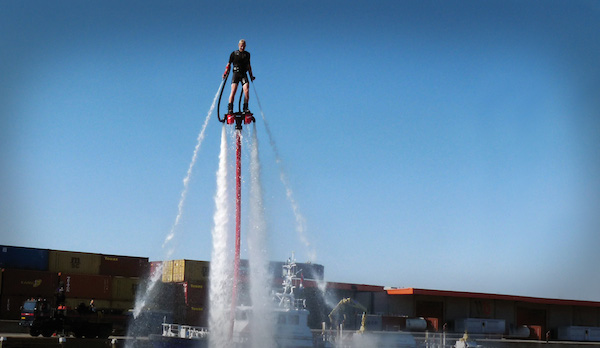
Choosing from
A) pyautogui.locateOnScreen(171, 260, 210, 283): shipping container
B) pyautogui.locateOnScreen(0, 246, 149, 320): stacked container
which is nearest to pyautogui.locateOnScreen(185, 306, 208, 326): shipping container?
pyautogui.locateOnScreen(171, 260, 210, 283): shipping container

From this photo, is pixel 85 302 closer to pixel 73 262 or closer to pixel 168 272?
pixel 73 262

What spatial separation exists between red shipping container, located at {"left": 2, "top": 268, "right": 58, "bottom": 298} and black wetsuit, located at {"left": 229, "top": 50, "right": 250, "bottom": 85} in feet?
90.2

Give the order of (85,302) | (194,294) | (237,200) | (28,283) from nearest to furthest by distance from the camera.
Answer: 1. (237,200)
2. (28,283)
3. (85,302)
4. (194,294)

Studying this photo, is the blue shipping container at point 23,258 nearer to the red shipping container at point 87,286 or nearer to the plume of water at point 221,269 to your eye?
the red shipping container at point 87,286

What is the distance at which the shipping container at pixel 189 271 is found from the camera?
54.3 meters

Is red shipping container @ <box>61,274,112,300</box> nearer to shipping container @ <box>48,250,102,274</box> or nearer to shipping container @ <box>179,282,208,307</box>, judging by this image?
shipping container @ <box>48,250,102,274</box>

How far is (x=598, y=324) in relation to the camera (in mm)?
74312

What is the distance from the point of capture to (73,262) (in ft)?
180

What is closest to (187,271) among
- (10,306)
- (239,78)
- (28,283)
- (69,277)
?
(69,277)

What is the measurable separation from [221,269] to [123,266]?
26.2 m

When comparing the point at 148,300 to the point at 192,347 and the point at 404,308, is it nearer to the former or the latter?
the point at 192,347

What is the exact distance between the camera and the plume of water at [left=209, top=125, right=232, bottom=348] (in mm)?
33188

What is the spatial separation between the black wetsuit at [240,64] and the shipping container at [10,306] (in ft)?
91.2

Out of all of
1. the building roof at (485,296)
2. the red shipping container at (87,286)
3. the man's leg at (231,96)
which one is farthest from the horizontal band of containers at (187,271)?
A: the man's leg at (231,96)
